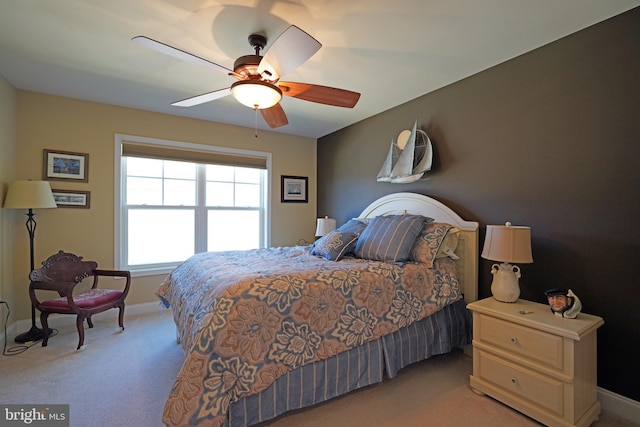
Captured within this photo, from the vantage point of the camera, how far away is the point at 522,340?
5.84 feet

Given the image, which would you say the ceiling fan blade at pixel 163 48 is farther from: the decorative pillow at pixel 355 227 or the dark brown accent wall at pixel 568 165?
the dark brown accent wall at pixel 568 165

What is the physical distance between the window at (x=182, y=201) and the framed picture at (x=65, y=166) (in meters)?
0.32

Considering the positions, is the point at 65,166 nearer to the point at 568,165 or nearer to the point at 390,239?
the point at 390,239

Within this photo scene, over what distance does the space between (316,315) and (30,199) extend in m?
2.96

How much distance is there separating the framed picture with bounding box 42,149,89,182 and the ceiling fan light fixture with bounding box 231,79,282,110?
2.51 m

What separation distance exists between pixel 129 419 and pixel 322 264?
4.97 feet

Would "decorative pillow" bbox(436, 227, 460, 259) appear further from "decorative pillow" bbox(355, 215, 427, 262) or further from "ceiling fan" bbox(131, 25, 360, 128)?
"ceiling fan" bbox(131, 25, 360, 128)

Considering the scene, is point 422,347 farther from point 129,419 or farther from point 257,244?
point 257,244

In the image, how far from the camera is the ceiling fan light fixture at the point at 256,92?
1.82m

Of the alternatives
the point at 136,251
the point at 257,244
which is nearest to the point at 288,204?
the point at 257,244

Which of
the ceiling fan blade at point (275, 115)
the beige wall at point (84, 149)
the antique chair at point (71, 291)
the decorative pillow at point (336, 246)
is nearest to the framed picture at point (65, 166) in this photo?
the beige wall at point (84, 149)

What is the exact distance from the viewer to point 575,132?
6.61ft

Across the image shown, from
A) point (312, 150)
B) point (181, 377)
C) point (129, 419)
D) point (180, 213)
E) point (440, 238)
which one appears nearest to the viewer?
point (181, 377)

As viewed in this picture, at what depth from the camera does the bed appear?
1475 millimetres
